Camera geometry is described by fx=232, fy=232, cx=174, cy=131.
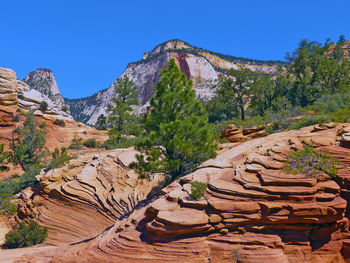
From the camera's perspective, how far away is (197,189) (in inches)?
315

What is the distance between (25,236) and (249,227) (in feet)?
36.1

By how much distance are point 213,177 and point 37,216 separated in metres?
10.9

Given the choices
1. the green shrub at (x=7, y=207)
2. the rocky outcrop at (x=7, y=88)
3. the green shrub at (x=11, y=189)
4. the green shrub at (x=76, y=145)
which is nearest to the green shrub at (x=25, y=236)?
the green shrub at (x=7, y=207)

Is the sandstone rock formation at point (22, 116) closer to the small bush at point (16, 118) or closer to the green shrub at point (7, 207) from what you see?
the small bush at point (16, 118)

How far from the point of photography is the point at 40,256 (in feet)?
28.4

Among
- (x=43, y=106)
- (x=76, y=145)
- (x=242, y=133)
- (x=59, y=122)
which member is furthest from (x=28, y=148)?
(x=242, y=133)

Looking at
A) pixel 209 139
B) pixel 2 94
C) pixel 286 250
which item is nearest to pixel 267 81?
pixel 209 139

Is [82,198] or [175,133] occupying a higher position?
[175,133]

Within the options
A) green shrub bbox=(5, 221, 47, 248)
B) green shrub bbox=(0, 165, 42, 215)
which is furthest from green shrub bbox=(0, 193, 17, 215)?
green shrub bbox=(5, 221, 47, 248)

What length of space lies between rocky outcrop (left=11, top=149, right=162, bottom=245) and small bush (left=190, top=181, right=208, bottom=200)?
5.23 meters

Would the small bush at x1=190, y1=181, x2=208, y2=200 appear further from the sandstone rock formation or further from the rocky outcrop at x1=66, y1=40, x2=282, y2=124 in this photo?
the rocky outcrop at x1=66, y1=40, x2=282, y2=124

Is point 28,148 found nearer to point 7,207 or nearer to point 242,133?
point 7,207

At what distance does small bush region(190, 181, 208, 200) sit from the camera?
25.9ft

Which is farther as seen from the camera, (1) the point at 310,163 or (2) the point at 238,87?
(2) the point at 238,87
